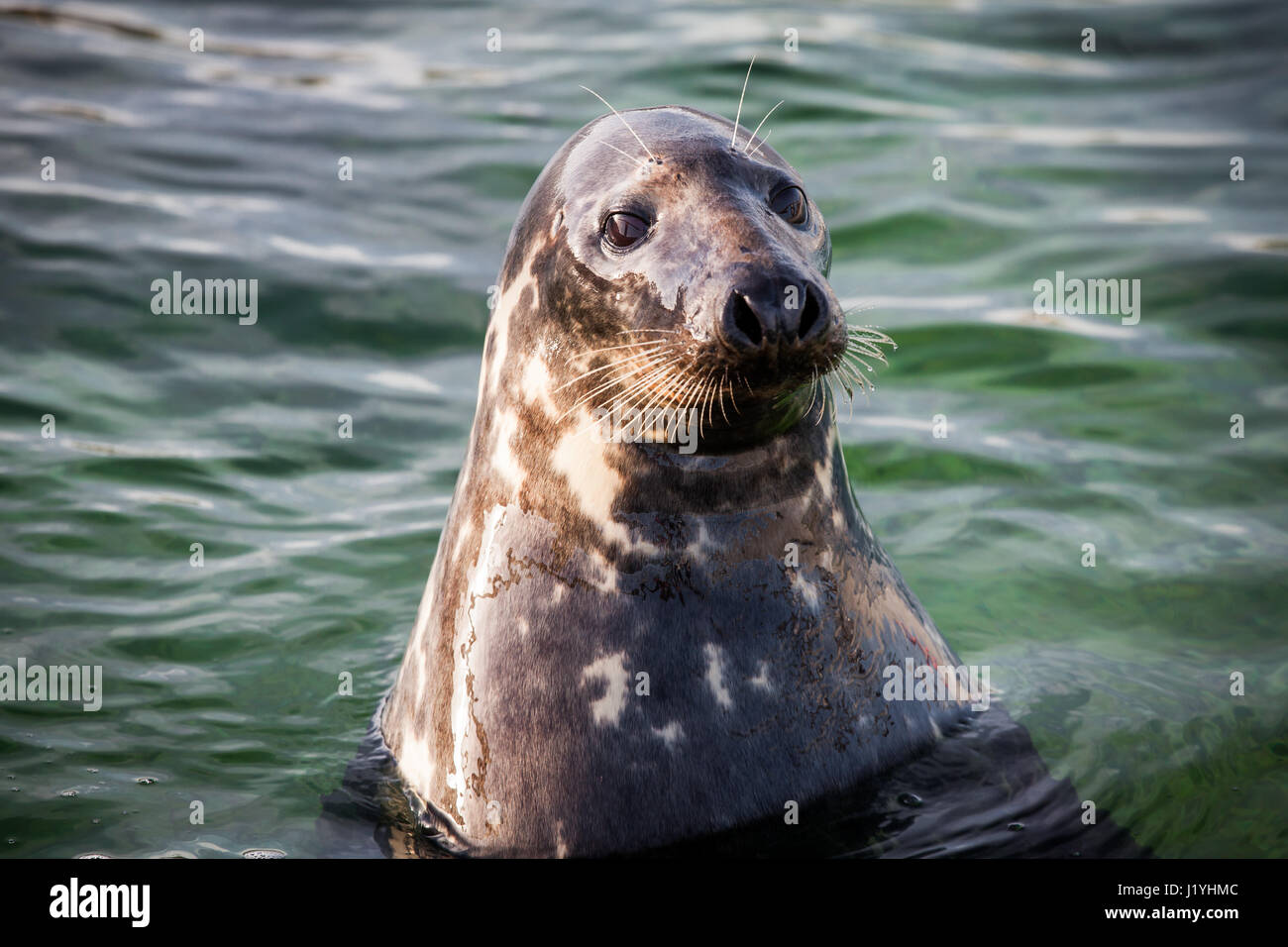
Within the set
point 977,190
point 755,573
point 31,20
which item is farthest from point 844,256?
point 31,20

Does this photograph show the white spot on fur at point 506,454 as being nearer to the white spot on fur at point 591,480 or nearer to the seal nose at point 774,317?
Answer: the white spot on fur at point 591,480

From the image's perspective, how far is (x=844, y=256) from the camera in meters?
8.70

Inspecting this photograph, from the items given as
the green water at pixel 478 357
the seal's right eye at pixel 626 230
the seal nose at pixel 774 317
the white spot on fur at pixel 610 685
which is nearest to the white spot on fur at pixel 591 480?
the white spot on fur at pixel 610 685

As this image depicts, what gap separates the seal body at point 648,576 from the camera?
387cm

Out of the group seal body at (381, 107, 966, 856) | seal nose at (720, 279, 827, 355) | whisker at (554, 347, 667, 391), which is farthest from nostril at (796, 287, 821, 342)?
whisker at (554, 347, 667, 391)

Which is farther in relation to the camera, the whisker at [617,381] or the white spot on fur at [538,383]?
the white spot on fur at [538,383]

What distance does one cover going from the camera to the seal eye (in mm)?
3990

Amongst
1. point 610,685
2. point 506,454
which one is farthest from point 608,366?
point 610,685

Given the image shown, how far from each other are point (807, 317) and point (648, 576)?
0.81 meters

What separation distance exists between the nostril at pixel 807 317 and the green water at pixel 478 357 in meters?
1.86

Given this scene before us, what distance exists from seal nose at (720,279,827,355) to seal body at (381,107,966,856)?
22 cm

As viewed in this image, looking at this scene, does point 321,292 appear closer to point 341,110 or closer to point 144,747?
point 341,110

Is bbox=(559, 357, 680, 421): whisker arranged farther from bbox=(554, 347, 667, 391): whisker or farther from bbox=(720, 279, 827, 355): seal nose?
bbox=(720, 279, 827, 355): seal nose

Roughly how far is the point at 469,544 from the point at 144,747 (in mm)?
1592
